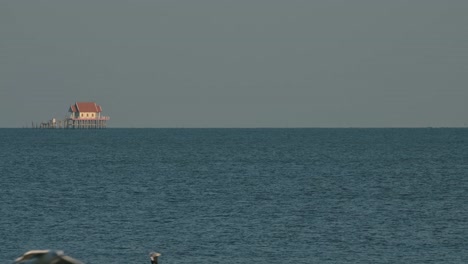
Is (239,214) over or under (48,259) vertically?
under

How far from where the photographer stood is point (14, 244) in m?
52.3

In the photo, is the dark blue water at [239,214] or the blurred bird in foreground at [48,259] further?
the dark blue water at [239,214]

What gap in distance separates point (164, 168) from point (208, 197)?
4829 centimetres

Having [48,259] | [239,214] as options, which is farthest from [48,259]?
[239,214]

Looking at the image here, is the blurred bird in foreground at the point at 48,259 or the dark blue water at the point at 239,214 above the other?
the blurred bird in foreground at the point at 48,259

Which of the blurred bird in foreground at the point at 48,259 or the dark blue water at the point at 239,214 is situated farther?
the dark blue water at the point at 239,214

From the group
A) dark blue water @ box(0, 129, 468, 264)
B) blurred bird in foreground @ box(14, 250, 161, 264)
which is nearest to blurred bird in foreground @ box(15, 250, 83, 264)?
blurred bird in foreground @ box(14, 250, 161, 264)

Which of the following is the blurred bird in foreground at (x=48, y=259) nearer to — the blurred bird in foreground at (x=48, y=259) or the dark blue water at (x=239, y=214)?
the blurred bird in foreground at (x=48, y=259)

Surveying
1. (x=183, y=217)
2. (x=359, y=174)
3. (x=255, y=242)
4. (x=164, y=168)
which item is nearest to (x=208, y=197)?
(x=183, y=217)

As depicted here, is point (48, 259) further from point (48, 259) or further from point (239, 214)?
point (239, 214)

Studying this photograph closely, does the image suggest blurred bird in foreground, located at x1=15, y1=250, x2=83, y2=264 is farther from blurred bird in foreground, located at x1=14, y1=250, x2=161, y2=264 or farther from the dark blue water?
the dark blue water

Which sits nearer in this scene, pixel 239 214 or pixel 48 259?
pixel 48 259

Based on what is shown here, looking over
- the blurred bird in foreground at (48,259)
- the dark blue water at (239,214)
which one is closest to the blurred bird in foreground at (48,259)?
the blurred bird in foreground at (48,259)

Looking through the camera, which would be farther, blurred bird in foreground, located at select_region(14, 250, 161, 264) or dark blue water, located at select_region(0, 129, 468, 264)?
dark blue water, located at select_region(0, 129, 468, 264)
